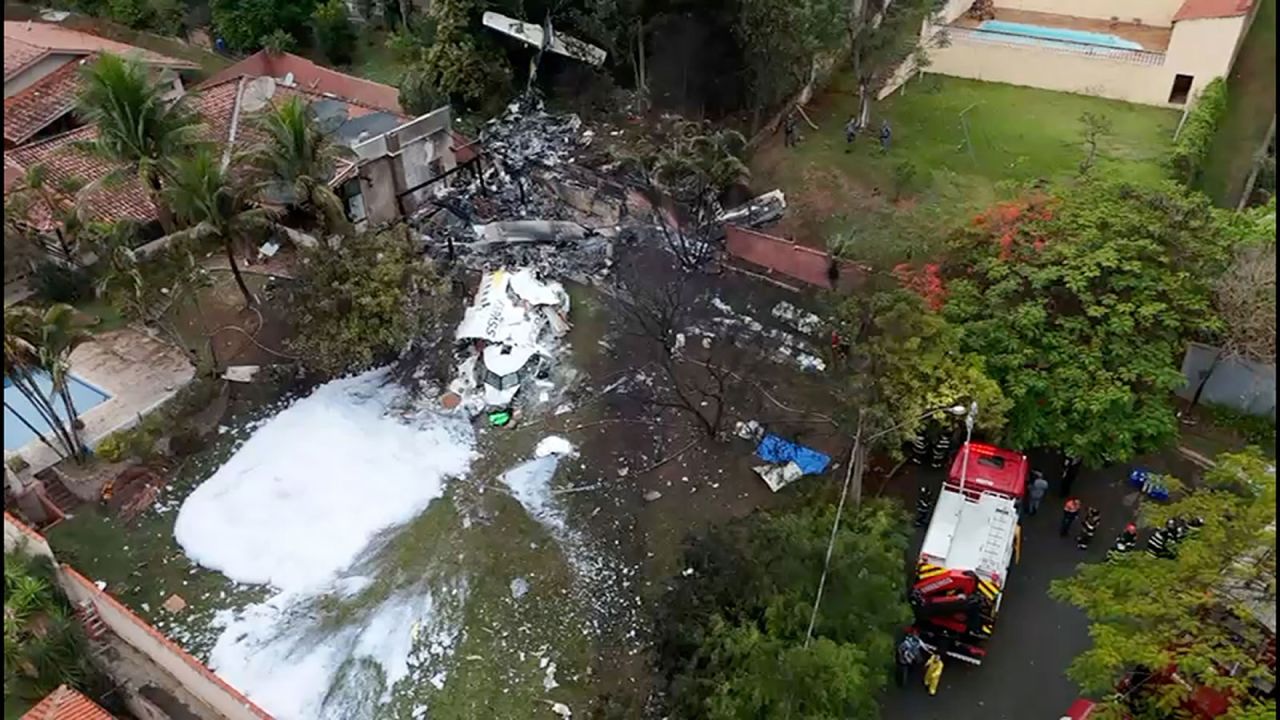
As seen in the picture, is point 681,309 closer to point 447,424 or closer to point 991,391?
point 447,424

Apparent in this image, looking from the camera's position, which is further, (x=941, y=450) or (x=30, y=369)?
(x=941, y=450)

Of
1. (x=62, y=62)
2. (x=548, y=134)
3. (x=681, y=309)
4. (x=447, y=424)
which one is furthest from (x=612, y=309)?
(x=62, y=62)

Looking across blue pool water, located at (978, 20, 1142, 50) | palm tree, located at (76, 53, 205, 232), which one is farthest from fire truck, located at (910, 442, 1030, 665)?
blue pool water, located at (978, 20, 1142, 50)

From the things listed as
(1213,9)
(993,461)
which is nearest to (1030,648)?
(993,461)

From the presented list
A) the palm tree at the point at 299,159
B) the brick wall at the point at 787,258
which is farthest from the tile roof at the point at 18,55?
the brick wall at the point at 787,258

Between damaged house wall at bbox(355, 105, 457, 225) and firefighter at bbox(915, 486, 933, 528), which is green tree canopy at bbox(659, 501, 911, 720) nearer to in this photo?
firefighter at bbox(915, 486, 933, 528)

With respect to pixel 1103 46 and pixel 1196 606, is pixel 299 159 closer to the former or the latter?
pixel 1196 606

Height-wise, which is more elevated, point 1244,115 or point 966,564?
point 1244,115
